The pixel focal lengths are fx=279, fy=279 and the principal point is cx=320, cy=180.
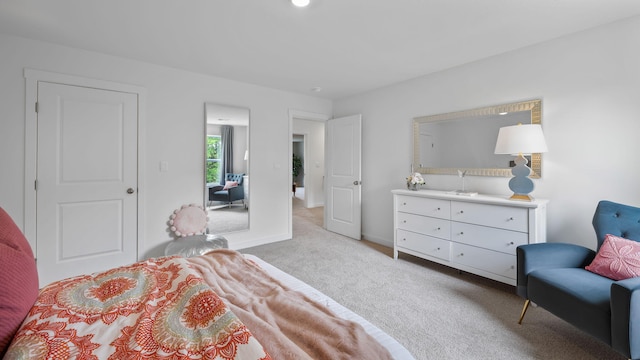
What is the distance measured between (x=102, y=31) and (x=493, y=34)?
346 cm

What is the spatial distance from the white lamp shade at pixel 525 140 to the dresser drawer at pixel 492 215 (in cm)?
52

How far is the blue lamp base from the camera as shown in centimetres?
255

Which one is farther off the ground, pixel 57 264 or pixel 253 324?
pixel 253 324

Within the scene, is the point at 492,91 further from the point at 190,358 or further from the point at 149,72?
the point at 149,72

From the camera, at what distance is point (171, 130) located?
3385 mm

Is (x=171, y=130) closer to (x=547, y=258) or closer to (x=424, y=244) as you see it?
(x=424, y=244)

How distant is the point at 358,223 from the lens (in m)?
4.41

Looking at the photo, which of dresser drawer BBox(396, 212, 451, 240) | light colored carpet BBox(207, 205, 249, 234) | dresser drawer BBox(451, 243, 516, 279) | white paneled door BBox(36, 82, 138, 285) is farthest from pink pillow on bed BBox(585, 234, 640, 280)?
white paneled door BBox(36, 82, 138, 285)

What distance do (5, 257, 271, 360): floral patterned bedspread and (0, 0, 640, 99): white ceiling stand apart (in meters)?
1.95

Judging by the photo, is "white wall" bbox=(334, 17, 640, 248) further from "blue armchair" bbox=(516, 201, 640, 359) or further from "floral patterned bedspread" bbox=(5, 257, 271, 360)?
"floral patterned bedspread" bbox=(5, 257, 271, 360)

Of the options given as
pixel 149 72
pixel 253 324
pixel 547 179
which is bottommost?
pixel 253 324

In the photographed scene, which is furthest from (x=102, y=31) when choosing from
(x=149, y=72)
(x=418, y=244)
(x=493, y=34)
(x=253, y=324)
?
(x=418, y=244)

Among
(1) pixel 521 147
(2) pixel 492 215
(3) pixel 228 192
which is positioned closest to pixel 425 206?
(2) pixel 492 215

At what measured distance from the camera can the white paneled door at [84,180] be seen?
2.72 metres
